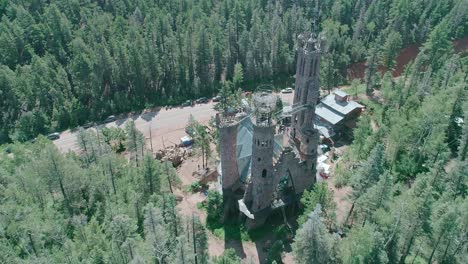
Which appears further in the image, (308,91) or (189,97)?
(189,97)

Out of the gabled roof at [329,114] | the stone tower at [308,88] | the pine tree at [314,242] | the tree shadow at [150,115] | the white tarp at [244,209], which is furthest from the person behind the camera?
the tree shadow at [150,115]

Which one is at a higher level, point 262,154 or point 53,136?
point 262,154

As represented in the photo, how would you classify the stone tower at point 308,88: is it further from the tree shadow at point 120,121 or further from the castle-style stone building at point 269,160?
the tree shadow at point 120,121

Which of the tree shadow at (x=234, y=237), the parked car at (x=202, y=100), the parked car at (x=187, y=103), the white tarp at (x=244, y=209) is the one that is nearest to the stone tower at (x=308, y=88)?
the white tarp at (x=244, y=209)

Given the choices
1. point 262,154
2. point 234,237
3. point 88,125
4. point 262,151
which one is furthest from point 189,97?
point 262,151

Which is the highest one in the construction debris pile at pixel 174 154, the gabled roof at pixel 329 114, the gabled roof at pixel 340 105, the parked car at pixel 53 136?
the gabled roof at pixel 340 105

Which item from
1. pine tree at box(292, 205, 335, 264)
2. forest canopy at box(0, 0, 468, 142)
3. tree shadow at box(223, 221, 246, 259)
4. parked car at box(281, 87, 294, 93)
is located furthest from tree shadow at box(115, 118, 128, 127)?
pine tree at box(292, 205, 335, 264)

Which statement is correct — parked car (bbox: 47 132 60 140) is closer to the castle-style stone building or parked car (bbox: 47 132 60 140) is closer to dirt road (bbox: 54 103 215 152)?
dirt road (bbox: 54 103 215 152)

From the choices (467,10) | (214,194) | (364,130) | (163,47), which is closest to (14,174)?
(214,194)

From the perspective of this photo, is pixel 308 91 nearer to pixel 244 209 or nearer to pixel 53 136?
pixel 244 209

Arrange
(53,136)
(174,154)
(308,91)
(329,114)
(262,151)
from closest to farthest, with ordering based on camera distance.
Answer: (262,151)
(308,91)
(174,154)
(329,114)
(53,136)
